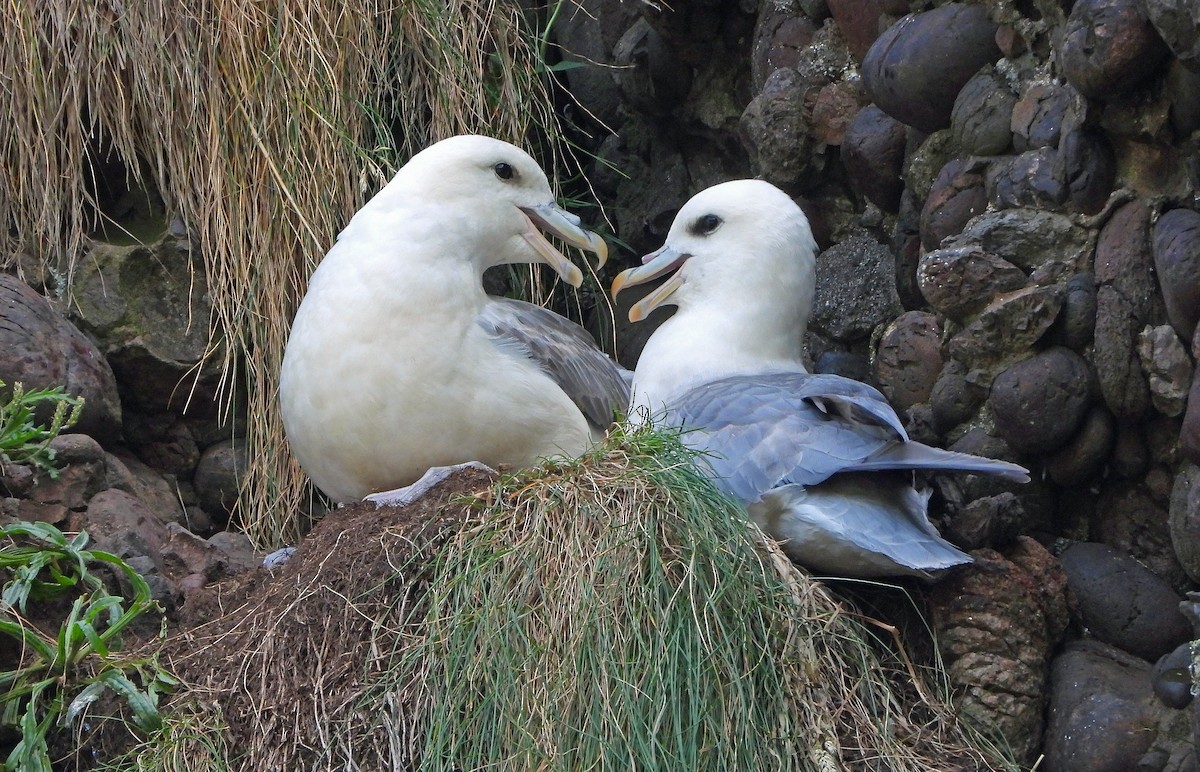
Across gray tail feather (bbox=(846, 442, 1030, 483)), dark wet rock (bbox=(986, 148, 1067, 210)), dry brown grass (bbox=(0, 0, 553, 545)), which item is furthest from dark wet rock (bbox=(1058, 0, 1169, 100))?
dry brown grass (bbox=(0, 0, 553, 545))

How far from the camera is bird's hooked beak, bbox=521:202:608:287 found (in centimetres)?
357

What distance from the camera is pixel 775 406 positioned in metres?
3.10

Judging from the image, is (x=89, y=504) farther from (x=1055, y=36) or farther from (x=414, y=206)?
(x=1055, y=36)

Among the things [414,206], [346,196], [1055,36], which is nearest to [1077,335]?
[1055,36]

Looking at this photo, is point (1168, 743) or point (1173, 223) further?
point (1173, 223)

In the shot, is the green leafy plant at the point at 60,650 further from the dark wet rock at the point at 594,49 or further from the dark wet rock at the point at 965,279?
the dark wet rock at the point at 594,49

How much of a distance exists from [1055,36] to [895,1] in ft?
1.90

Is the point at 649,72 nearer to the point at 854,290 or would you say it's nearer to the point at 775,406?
the point at 854,290

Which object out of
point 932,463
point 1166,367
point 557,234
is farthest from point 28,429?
point 1166,367

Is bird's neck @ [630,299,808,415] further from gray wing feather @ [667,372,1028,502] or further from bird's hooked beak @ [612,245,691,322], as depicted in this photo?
gray wing feather @ [667,372,1028,502]

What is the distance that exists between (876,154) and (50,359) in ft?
6.64

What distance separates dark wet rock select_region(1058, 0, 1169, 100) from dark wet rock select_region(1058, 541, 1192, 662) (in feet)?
2.98

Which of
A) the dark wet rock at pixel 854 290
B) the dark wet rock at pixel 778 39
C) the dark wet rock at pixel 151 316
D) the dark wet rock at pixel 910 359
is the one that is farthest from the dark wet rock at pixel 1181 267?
the dark wet rock at pixel 151 316

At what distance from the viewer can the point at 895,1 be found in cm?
373
